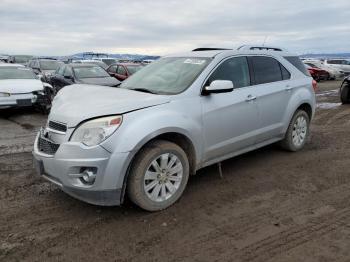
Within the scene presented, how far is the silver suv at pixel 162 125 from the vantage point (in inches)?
146

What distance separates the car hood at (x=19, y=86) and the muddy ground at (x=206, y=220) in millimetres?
5342

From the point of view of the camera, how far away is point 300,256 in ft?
10.5

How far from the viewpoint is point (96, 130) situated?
3.73 m

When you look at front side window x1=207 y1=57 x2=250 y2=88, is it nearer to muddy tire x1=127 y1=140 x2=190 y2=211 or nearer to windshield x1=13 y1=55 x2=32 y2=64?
muddy tire x1=127 y1=140 x2=190 y2=211

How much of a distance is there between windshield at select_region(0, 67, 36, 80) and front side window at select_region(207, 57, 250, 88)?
8.56 meters

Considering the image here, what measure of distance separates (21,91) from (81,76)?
3.43 metres

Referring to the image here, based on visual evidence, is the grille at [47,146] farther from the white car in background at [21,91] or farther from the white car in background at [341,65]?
the white car in background at [341,65]

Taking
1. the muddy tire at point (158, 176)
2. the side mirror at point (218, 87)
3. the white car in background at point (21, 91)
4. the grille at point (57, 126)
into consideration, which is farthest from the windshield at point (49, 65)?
the muddy tire at point (158, 176)

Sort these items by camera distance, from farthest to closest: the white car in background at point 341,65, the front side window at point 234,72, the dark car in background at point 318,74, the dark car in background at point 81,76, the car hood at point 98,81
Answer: the white car in background at point 341,65 → the dark car in background at point 318,74 → the dark car in background at point 81,76 → the car hood at point 98,81 → the front side window at point 234,72

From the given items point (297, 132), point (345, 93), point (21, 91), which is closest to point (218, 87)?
point (297, 132)

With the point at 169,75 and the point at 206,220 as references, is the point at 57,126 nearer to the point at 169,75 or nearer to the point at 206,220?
the point at 169,75

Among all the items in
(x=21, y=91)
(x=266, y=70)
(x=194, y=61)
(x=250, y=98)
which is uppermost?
(x=194, y=61)

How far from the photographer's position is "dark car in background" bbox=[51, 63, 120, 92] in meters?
13.4

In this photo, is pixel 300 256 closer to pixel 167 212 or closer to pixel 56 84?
pixel 167 212
